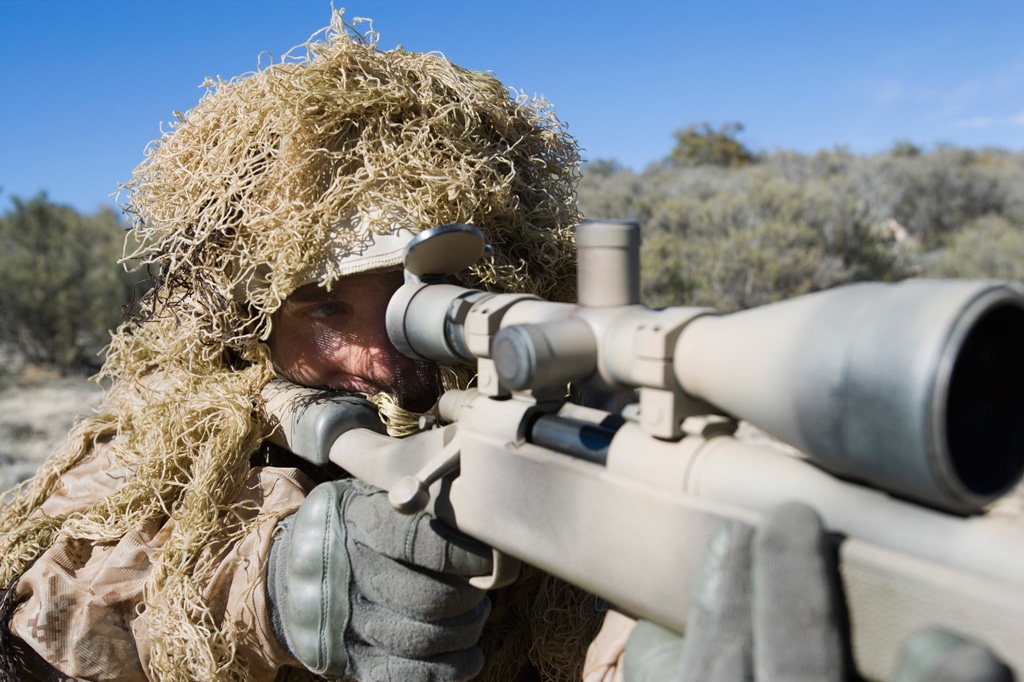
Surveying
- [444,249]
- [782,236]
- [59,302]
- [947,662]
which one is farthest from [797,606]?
[59,302]

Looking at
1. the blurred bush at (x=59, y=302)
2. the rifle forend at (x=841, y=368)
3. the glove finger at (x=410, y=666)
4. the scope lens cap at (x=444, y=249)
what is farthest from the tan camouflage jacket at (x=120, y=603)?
the blurred bush at (x=59, y=302)

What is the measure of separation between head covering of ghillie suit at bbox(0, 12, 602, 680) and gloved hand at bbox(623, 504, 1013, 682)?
2.48ft

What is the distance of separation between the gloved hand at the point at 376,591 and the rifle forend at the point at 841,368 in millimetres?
349

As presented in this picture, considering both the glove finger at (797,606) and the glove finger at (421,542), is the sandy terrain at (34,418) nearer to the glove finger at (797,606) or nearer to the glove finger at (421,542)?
the glove finger at (421,542)

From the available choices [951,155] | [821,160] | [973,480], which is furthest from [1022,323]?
[951,155]

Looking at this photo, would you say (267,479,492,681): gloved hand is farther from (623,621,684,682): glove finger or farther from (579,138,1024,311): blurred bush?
(579,138,1024,311): blurred bush

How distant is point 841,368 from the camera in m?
0.69

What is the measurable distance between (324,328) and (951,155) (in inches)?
739

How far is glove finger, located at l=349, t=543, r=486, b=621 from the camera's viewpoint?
1.21 metres

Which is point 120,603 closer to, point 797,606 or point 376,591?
point 376,591

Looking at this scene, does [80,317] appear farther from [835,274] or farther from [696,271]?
[835,274]

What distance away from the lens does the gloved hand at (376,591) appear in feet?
3.97

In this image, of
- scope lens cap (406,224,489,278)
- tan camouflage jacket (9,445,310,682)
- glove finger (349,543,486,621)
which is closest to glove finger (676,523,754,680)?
glove finger (349,543,486,621)

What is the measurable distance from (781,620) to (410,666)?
0.73 m
